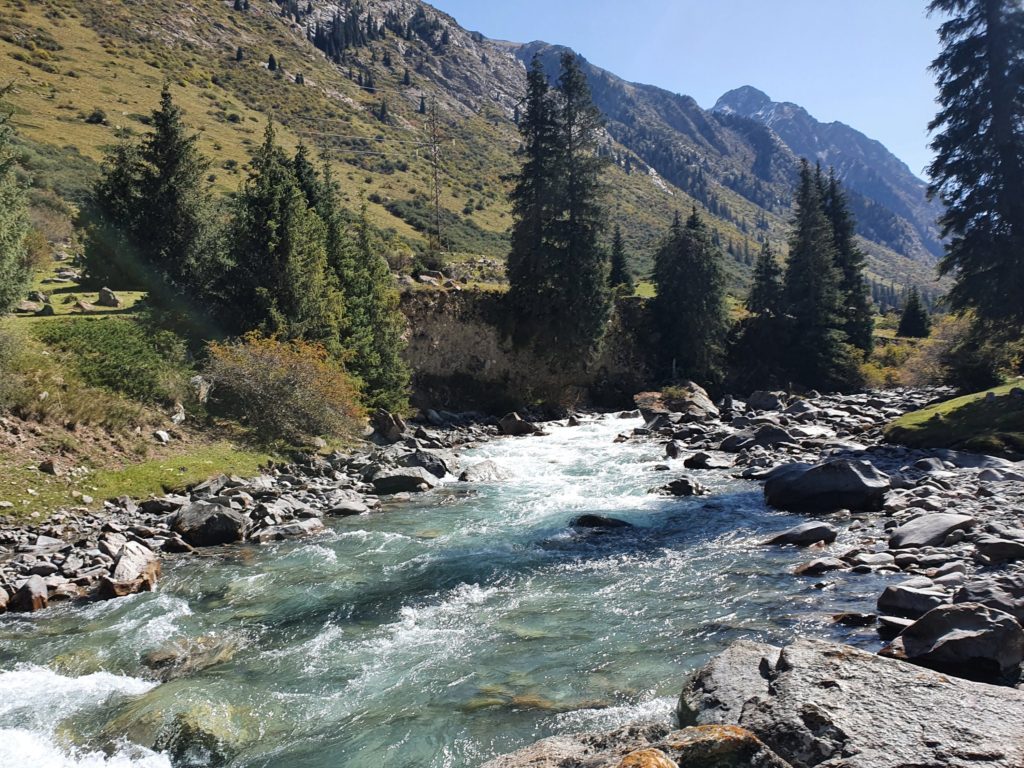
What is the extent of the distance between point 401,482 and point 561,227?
26.8 m

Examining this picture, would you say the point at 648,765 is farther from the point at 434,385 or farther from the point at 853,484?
the point at 434,385

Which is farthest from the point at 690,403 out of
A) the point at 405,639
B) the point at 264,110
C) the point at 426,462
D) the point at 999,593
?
the point at 264,110

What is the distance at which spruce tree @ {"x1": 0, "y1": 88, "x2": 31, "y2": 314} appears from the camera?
20.4 metres

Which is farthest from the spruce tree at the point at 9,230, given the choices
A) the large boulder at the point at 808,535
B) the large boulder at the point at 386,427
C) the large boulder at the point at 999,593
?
the large boulder at the point at 999,593

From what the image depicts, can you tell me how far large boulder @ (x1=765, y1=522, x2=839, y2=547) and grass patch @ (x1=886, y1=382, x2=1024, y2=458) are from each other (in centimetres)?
1033

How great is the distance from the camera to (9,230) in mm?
20766

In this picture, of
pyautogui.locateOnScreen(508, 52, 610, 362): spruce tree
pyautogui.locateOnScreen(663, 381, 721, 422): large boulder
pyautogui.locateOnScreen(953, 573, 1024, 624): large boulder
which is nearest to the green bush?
pyautogui.locateOnScreen(953, 573, 1024, 624): large boulder

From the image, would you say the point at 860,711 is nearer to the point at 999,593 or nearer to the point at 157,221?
the point at 999,593

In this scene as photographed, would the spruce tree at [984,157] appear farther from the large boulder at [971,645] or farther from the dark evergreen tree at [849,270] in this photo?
the dark evergreen tree at [849,270]

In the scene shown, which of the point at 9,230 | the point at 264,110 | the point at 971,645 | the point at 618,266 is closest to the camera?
the point at 971,645

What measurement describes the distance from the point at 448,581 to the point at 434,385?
29797mm

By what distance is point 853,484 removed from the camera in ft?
56.0

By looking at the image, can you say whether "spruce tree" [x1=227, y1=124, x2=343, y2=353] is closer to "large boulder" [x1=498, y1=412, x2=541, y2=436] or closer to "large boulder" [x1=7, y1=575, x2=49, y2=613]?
"large boulder" [x1=498, y1=412, x2=541, y2=436]

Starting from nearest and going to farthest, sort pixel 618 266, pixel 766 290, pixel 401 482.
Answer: pixel 401 482 < pixel 766 290 < pixel 618 266
